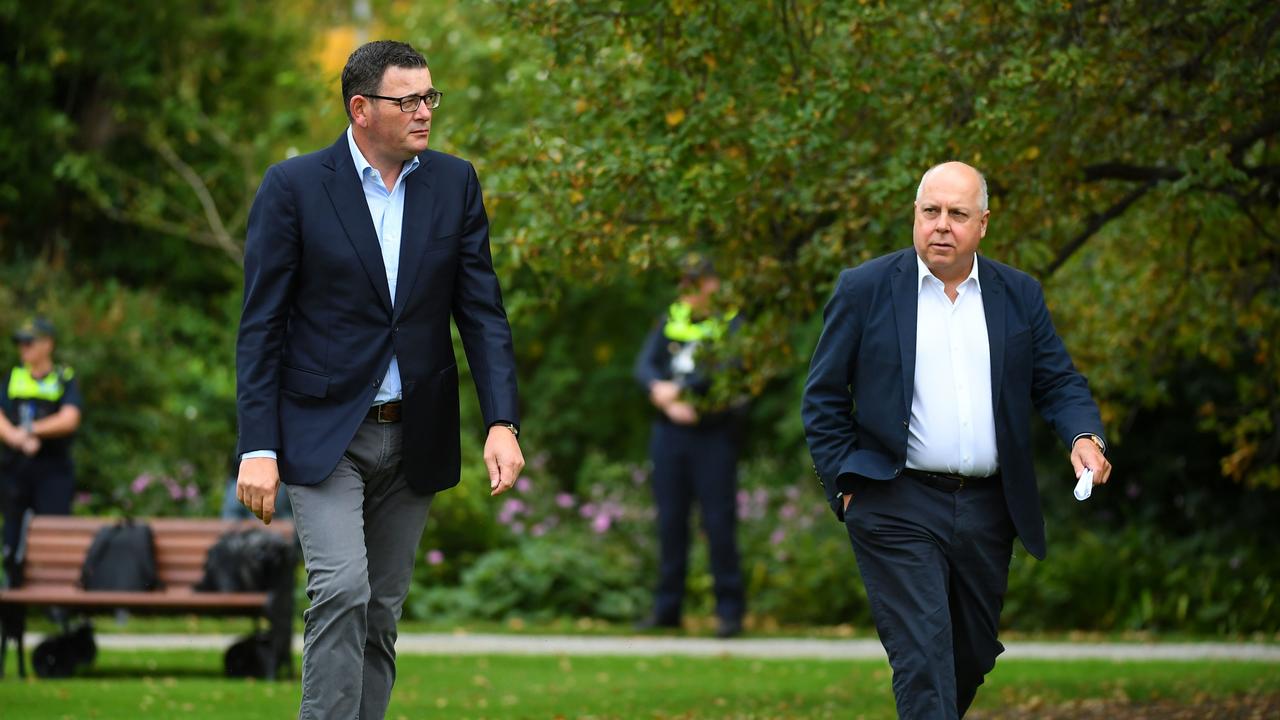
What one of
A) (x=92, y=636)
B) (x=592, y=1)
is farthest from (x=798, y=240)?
(x=92, y=636)

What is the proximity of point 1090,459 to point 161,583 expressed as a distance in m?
6.91

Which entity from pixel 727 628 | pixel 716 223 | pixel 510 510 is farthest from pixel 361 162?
pixel 510 510

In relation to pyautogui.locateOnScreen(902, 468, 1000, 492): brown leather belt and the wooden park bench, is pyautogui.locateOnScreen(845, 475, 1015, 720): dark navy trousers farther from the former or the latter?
the wooden park bench

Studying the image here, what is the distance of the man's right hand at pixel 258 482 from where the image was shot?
15.7 ft

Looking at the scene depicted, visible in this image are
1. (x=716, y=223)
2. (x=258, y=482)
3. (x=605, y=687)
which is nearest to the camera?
(x=258, y=482)

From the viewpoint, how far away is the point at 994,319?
5.20m

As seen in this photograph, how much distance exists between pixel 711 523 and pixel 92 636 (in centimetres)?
403

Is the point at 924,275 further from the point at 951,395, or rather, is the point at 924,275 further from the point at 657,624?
the point at 657,624

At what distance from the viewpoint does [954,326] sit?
518 cm

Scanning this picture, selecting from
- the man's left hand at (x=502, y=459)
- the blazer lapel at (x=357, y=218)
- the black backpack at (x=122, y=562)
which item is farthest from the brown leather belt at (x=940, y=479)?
the black backpack at (x=122, y=562)

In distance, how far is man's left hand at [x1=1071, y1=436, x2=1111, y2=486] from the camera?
4879 millimetres

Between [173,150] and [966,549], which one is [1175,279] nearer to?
[966,549]

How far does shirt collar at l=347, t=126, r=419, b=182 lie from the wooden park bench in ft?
17.3

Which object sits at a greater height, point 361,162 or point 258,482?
point 361,162
